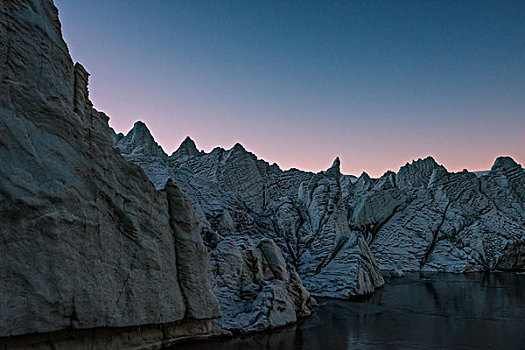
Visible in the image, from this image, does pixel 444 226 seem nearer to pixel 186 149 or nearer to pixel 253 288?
pixel 186 149

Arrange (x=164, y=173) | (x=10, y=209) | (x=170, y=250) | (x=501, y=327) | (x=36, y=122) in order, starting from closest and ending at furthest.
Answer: (x=10, y=209) → (x=36, y=122) → (x=170, y=250) → (x=501, y=327) → (x=164, y=173)

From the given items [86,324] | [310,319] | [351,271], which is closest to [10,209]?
[86,324]

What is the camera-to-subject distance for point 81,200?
9062mm

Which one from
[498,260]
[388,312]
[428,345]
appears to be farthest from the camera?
[498,260]

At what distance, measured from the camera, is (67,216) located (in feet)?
28.1

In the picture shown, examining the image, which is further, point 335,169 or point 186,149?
point 186,149

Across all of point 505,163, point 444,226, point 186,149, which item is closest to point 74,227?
point 186,149

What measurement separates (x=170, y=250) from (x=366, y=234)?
35.3 metres

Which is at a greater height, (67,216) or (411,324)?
(67,216)

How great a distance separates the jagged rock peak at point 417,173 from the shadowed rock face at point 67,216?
69.8 m

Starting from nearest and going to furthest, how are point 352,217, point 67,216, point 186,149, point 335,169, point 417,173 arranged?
1. point 67,216
2. point 335,169
3. point 352,217
4. point 186,149
5. point 417,173

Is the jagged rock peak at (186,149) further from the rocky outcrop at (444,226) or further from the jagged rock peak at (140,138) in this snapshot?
the rocky outcrop at (444,226)

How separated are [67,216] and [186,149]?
40.2m

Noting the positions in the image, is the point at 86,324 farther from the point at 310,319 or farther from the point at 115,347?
the point at 310,319
